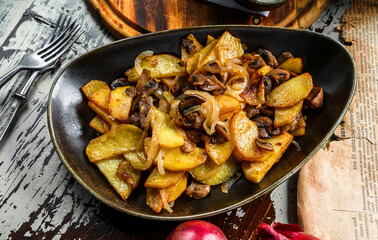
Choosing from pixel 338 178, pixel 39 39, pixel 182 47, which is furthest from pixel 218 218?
pixel 39 39

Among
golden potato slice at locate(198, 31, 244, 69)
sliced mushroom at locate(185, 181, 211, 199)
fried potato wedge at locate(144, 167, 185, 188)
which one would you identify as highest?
golden potato slice at locate(198, 31, 244, 69)

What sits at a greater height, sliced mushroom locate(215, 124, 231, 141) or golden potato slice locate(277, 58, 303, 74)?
golden potato slice locate(277, 58, 303, 74)

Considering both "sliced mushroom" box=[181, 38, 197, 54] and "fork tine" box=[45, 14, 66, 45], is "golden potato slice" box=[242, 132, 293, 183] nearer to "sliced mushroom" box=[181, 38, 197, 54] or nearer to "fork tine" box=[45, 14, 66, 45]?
"sliced mushroom" box=[181, 38, 197, 54]

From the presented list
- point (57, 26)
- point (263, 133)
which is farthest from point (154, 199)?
point (57, 26)

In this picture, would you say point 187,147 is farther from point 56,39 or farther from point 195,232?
point 56,39

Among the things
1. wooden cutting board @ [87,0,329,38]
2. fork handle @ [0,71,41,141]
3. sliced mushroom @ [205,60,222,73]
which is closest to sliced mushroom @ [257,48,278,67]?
sliced mushroom @ [205,60,222,73]

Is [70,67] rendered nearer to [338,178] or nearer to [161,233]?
[161,233]
